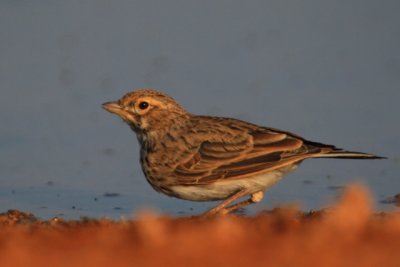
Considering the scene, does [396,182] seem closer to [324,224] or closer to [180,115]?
[180,115]

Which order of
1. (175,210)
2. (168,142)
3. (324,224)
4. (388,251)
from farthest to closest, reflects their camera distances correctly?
(175,210) < (168,142) < (324,224) < (388,251)

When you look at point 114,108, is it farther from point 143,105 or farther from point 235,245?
point 235,245

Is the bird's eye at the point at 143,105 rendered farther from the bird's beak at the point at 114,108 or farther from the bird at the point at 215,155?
the bird's beak at the point at 114,108

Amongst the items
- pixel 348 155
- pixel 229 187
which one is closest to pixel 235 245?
pixel 348 155

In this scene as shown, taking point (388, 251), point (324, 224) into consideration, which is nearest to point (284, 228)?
point (324, 224)

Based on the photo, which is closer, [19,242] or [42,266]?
[42,266]

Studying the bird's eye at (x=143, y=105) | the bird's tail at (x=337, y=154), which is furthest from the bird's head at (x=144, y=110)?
the bird's tail at (x=337, y=154)

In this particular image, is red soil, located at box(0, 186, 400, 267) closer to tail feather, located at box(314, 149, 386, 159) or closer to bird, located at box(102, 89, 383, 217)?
tail feather, located at box(314, 149, 386, 159)

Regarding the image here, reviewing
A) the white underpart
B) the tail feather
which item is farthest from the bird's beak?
the tail feather
